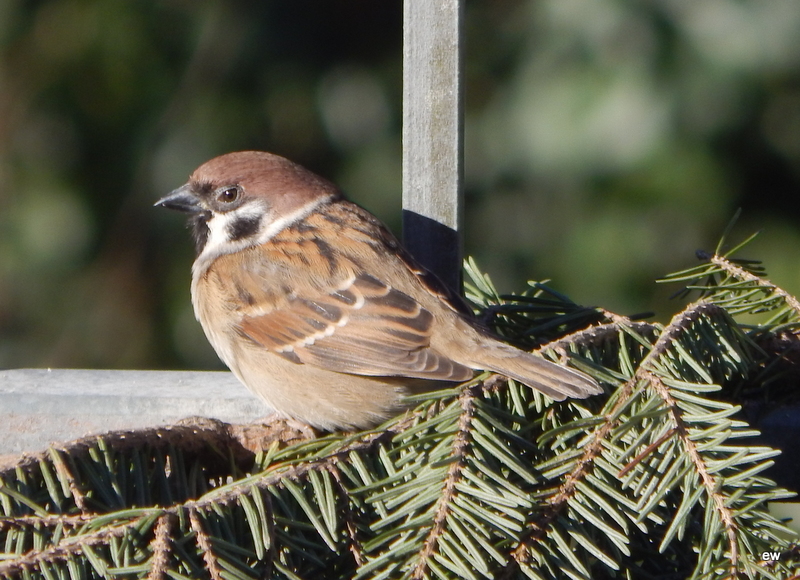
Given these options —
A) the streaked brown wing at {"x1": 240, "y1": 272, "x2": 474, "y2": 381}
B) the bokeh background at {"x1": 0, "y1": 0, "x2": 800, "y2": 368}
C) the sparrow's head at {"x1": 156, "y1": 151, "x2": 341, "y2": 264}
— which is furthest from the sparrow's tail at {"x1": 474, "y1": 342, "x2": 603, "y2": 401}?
the bokeh background at {"x1": 0, "y1": 0, "x2": 800, "y2": 368}

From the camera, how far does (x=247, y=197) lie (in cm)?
214

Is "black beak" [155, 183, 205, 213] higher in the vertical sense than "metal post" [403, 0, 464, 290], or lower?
lower

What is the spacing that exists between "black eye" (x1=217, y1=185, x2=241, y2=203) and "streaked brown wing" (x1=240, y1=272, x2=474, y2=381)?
1.13 ft

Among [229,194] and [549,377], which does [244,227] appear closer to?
[229,194]

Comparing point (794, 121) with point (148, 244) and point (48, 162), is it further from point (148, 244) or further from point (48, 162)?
point (48, 162)

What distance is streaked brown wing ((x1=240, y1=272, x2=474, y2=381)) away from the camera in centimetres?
173

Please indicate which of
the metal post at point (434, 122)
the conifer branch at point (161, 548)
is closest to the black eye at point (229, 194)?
the metal post at point (434, 122)

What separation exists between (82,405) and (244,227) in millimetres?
688

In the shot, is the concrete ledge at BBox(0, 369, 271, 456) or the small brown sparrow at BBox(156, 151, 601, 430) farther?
the small brown sparrow at BBox(156, 151, 601, 430)

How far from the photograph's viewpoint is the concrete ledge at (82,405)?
5.18ft

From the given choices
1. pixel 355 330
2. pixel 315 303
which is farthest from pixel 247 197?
pixel 355 330

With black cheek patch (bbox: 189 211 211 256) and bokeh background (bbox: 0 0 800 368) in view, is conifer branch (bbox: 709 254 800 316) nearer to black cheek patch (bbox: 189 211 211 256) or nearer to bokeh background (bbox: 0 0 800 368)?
bokeh background (bbox: 0 0 800 368)

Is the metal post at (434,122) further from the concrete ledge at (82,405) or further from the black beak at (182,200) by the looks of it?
the black beak at (182,200)

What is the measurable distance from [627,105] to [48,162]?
179 centimetres
